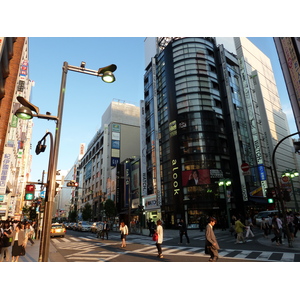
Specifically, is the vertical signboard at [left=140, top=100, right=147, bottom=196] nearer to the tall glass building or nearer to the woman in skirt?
the tall glass building

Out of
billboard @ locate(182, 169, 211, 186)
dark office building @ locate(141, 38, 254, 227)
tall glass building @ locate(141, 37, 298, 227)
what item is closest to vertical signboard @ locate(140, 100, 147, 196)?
tall glass building @ locate(141, 37, 298, 227)

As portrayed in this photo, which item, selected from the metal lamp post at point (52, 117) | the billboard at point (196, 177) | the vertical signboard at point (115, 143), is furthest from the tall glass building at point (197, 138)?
the metal lamp post at point (52, 117)

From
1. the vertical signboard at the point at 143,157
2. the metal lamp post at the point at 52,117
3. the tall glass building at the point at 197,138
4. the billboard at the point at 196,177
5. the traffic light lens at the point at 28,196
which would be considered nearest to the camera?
the metal lamp post at the point at 52,117

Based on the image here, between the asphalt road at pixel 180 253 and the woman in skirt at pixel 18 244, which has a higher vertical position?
the woman in skirt at pixel 18 244

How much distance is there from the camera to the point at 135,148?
7231cm

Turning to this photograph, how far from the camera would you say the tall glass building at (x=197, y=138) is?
3659 cm

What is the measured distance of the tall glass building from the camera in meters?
36.6

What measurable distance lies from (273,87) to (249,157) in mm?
43540

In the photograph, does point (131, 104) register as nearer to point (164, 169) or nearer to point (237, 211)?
point (164, 169)

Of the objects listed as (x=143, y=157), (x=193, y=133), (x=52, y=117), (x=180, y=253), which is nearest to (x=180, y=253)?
(x=180, y=253)

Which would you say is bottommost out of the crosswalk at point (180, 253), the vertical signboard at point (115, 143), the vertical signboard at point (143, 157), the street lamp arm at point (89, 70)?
the crosswalk at point (180, 253)

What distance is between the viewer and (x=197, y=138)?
127 ft

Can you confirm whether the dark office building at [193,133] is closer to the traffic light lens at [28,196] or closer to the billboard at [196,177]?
the billboard at [196,177]

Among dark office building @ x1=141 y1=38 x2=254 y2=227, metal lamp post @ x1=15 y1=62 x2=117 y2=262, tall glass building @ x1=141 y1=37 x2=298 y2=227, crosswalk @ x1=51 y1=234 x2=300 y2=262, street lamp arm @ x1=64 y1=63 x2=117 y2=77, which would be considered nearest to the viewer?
metal lamp post @ x1=15 y1=62 x2=117 y2=262
